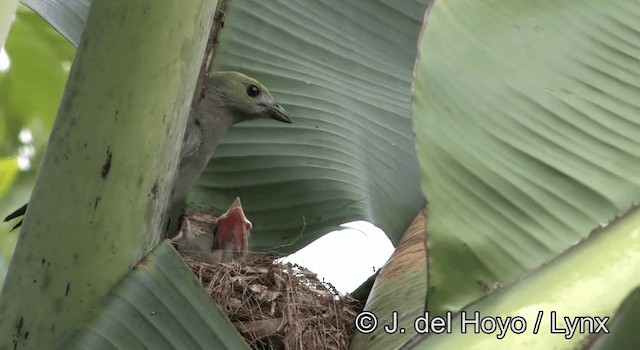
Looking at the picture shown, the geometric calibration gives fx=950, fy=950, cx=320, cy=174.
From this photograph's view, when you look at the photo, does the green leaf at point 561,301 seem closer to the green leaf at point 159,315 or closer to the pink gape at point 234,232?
the green leaf at point 159,315

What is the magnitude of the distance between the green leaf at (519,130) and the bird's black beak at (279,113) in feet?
2.94

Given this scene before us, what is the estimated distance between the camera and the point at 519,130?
3.59 ft

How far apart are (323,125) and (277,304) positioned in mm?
409

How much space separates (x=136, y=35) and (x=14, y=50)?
1.41 m

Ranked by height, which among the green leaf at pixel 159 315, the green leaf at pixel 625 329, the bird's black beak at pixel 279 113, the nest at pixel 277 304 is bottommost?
the green leaf at pixel 625 329

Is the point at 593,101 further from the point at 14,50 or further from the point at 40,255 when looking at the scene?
the point at 14,50

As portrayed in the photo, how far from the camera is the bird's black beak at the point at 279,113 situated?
80.4 inches

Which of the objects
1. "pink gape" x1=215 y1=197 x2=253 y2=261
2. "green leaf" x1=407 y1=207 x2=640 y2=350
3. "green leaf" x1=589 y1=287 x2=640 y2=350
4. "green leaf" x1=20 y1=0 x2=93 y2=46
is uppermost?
"green leaf" x1=20 y1=0 x2=93 y2=46

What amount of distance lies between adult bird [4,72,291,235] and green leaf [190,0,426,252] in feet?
0.28

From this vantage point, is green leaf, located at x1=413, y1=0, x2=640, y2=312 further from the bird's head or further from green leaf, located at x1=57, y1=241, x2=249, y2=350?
the bird's head

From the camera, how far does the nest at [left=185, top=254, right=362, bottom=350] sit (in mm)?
1909

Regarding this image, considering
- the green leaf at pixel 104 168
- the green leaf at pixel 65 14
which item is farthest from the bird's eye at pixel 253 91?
the green leaf at pixel 104 168

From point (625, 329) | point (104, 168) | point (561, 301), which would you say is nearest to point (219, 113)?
point (104, 168)

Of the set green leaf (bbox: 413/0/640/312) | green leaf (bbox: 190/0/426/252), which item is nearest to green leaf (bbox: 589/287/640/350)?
green leaf (bbox: 413/0/640/312)
